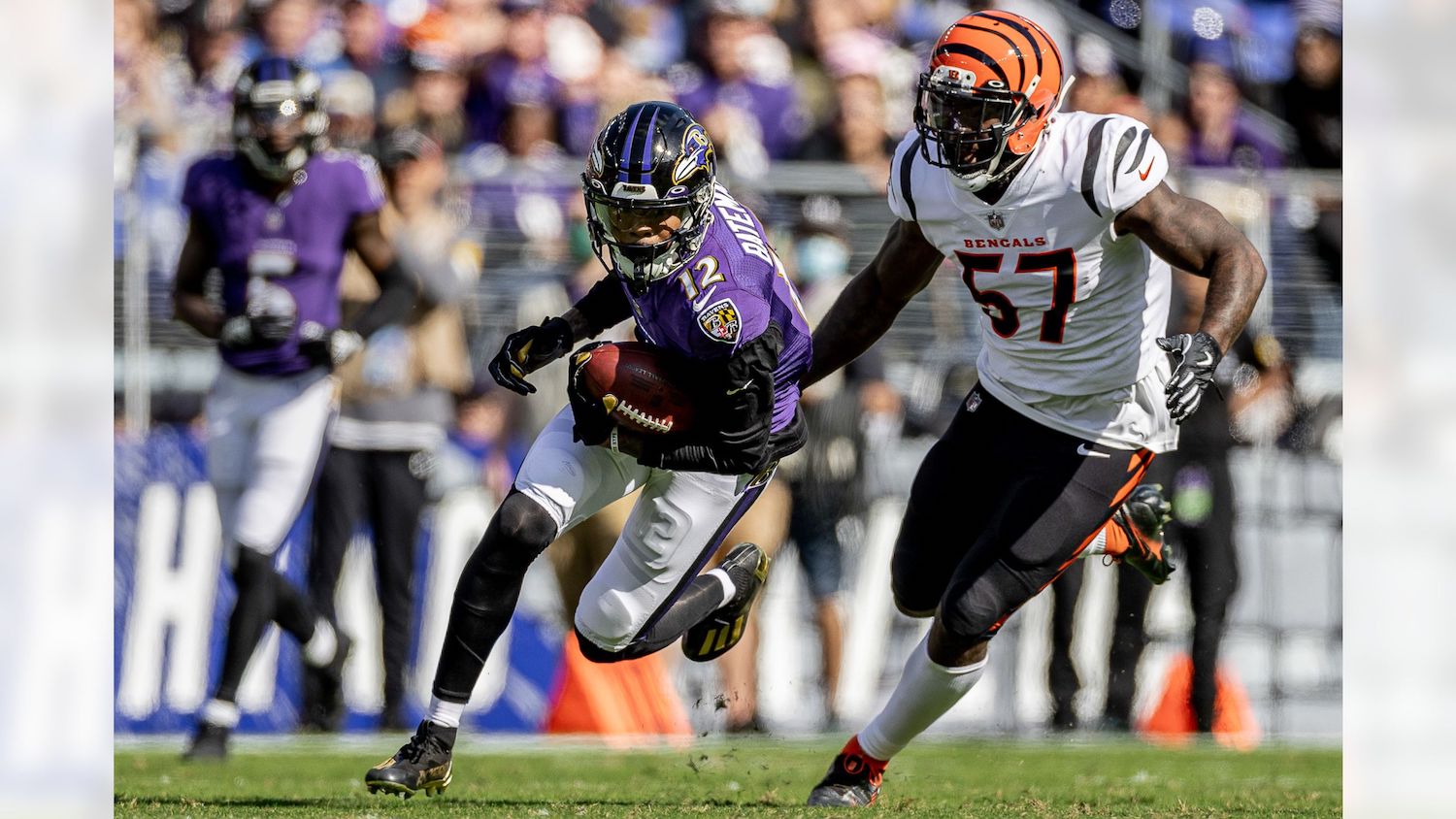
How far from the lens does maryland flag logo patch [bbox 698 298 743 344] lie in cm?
467

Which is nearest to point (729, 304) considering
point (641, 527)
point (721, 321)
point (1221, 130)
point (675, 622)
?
point (721, 321)

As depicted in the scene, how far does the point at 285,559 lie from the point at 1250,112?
609 centimetres

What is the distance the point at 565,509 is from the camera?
481cm

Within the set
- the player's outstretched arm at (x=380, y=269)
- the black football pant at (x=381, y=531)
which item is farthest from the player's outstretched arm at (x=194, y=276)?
the black football pant at (x=381, y=531)

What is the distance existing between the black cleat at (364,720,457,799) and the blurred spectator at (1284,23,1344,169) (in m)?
7.09

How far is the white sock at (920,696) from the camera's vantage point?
5.16m

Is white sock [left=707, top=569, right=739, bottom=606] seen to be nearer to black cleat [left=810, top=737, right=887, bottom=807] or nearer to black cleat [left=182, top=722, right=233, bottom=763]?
black cleat [left=810, top=737, right=887, bottom=807]

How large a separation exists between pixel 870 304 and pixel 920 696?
4.01ft

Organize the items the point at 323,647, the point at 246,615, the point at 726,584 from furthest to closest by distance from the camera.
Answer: the point at 323,647 < the point at 246,615 < the point at 726,584

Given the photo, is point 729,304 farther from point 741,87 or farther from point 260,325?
point 741,87

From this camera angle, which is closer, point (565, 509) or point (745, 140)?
point (565, 509)

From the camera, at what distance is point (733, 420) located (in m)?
4.81
